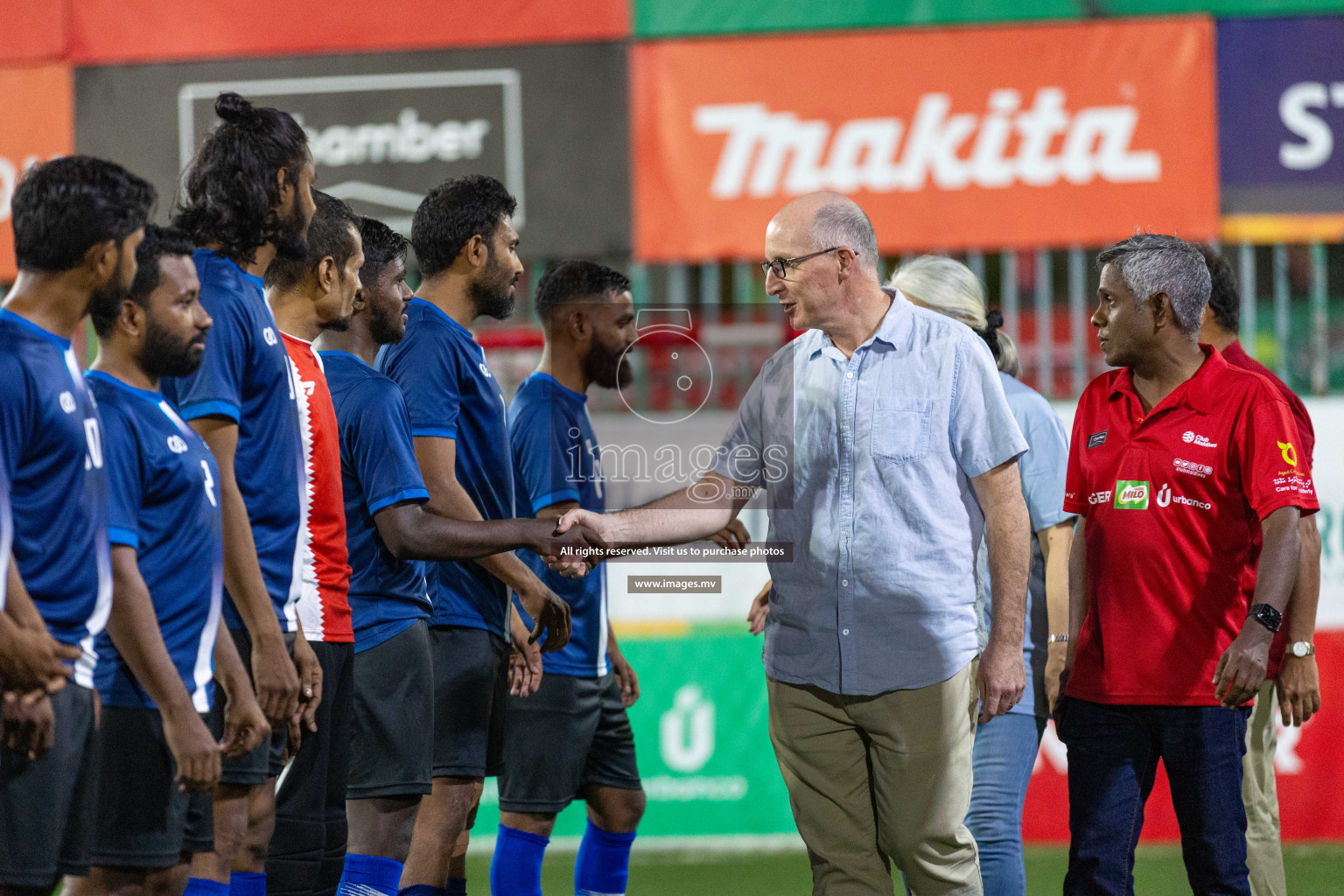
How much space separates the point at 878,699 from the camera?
3.17 metres

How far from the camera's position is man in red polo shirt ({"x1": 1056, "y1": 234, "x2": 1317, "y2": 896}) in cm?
325

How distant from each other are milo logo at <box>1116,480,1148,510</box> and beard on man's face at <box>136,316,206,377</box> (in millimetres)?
2109

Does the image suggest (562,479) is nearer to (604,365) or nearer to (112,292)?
(604,365)

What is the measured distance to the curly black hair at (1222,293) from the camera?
4.17 meters

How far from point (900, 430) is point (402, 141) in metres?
4.37

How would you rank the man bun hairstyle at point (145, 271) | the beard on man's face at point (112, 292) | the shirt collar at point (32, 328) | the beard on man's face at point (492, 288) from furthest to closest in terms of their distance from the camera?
the beard on man's face at point (492, 288) → the man bun hairstyle at point (145, 271) → the beard on man's face at point (112, 292) → the shirt collar at point (32, 328)

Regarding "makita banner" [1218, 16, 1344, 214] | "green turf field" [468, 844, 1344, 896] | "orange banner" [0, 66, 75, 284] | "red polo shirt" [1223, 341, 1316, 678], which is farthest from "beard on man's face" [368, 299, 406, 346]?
"makita banner" [1218, 16, 1344, 214]

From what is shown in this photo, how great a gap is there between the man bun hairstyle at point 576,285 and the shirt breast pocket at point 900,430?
1.48 meters

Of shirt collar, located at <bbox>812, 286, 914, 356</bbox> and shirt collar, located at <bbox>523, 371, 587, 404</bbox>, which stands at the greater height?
shirt collar, located at <bbox>812, 286, 914, 356</bbox>

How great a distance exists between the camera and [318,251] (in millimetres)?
3387

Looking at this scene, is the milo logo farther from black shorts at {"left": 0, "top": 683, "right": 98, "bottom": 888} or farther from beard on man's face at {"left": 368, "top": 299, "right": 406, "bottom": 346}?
black shorts at {"left": 0, "top": 683, "right": 98, "bottom": 888}

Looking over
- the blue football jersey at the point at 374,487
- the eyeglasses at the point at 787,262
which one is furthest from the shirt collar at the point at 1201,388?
the blue football jersey at the point at 374,487

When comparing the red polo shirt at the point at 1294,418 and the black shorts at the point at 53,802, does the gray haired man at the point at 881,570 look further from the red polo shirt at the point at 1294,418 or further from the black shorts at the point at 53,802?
the black shorts at the point at 53,802

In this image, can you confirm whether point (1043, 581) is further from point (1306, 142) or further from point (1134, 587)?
point (1306, 142)
